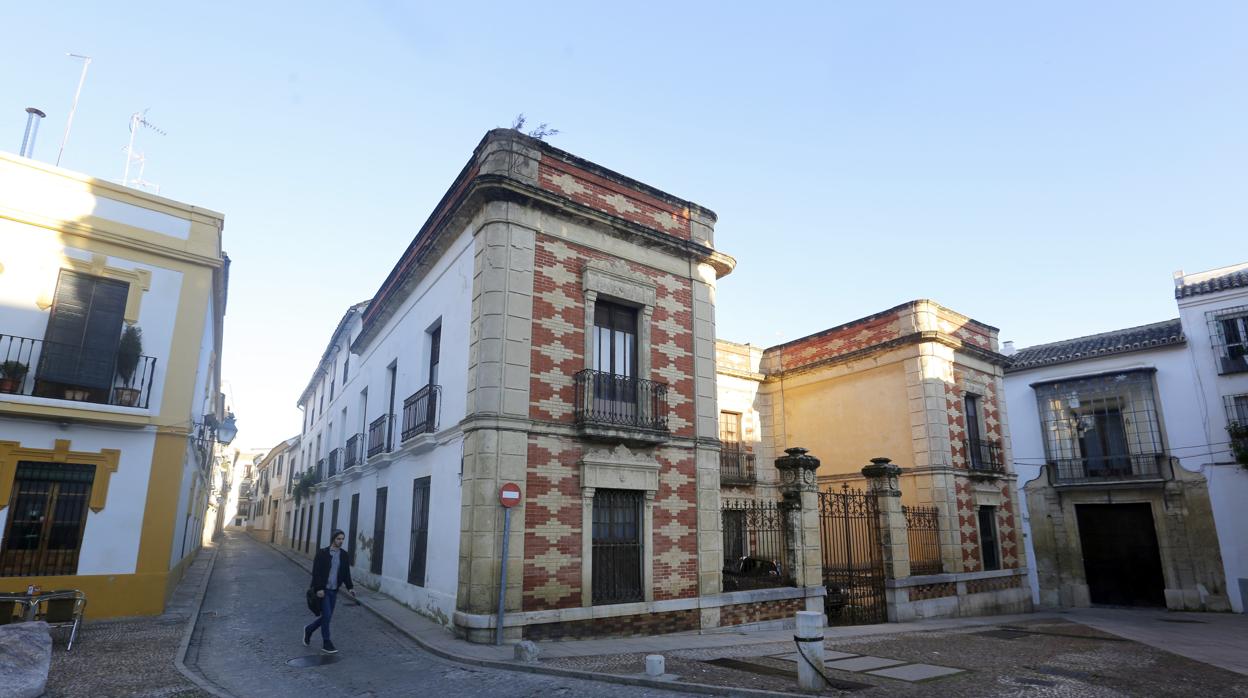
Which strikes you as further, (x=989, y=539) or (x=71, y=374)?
(x=989, y=539)

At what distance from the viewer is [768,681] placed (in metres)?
7.81

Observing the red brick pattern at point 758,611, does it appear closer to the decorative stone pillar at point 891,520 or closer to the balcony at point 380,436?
the decorative stone pillar at point 891,520

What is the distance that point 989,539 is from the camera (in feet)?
62.0

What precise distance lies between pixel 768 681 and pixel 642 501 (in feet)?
14.6

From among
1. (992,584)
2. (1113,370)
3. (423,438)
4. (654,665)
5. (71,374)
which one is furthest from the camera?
(1113,370)

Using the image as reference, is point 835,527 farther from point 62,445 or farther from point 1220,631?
Result: point 62,445

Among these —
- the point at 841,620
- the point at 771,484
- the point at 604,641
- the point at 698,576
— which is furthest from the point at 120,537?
the point at 771,484

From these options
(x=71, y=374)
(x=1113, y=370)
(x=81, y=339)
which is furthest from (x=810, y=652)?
(x=1113, y=370)

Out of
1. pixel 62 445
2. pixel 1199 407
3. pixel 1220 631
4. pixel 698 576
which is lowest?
pixel 1220 631

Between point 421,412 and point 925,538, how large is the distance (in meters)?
13.0

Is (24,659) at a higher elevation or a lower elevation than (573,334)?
lower

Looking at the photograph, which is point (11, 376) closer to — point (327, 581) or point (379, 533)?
point (327, 581)

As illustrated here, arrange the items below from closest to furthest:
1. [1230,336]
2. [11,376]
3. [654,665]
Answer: [654,665], [11,376], [1230,336]

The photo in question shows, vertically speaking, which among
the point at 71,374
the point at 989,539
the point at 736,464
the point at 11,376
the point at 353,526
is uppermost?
the point at 71,374
